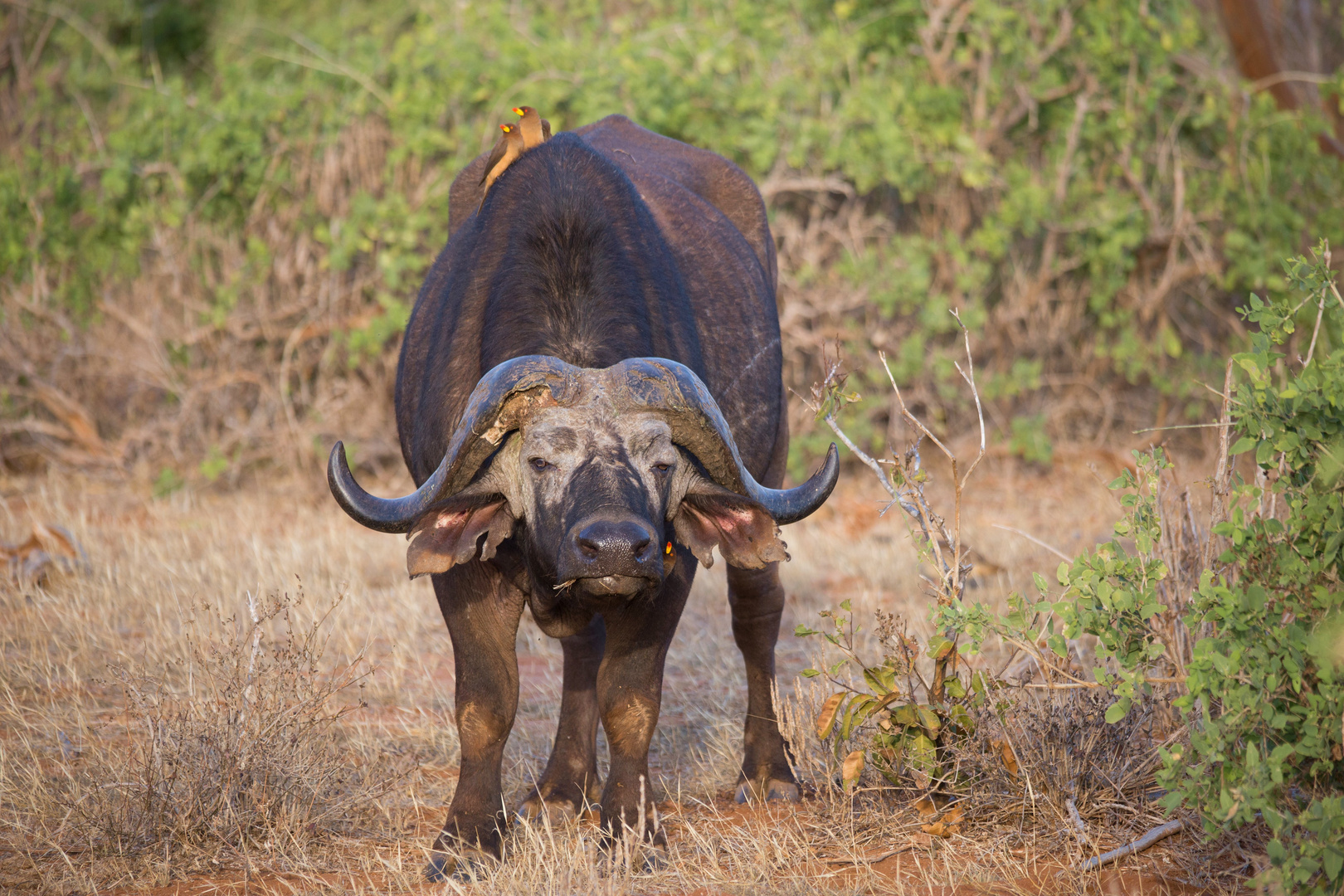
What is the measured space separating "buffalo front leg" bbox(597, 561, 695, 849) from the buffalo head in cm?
27

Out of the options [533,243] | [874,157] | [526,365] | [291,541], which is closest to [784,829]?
[526,365]

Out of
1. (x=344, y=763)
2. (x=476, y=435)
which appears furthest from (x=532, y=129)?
(x=344, y=763)

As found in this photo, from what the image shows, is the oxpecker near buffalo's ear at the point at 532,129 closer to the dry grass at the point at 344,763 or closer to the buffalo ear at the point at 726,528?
the buffalo ear at the point at 726,528

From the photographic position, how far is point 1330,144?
28.9 ft

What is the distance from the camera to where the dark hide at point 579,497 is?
11.1 ft

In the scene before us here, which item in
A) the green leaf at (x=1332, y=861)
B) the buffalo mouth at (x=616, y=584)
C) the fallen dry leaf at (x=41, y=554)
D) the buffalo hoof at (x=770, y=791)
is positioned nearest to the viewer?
the green leaf at (x=1332, y=861)

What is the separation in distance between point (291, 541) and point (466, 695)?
3.51 metres

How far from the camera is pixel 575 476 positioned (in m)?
3.34

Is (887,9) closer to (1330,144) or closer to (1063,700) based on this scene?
(1330,144)

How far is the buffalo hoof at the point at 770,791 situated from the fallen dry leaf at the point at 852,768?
59 cm

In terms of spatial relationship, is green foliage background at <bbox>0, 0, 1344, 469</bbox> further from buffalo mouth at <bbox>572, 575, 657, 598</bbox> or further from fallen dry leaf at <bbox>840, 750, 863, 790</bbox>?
buffalo mouth at <bbox>572, 575, 657, 598</bbox>

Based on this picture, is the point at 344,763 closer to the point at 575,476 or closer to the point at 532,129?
the point at 575,476

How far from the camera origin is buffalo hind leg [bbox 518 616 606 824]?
410cm

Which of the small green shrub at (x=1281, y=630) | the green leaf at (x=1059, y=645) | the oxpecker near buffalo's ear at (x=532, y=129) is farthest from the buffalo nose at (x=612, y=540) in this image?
the oxpecker near buffalo's ear at (x=532, y=129)
